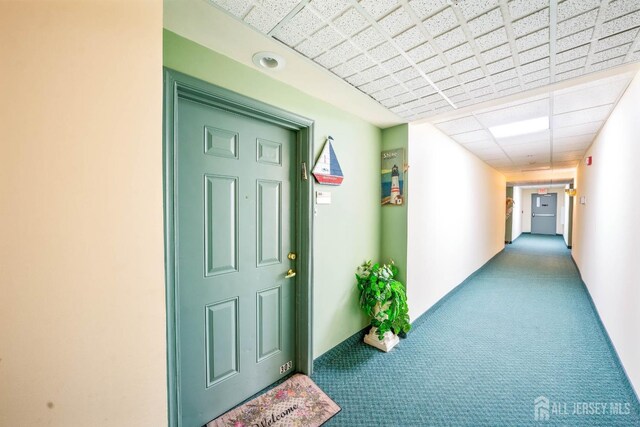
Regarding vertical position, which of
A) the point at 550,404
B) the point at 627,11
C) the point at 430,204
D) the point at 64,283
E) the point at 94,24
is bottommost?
the point at 550,404

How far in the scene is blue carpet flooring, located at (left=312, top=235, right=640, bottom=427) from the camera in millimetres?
1669

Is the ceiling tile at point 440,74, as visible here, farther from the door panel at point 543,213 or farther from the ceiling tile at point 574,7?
the door panel at point 543,213

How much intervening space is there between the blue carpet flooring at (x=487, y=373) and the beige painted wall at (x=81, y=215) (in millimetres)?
1424

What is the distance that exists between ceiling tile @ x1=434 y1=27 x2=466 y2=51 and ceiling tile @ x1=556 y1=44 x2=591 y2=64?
698 millimetres

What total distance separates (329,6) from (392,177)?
182 centimetres

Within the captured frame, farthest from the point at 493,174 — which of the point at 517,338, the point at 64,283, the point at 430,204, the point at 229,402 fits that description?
the point at 64,283

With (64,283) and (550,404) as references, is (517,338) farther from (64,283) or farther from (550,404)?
(64,283)

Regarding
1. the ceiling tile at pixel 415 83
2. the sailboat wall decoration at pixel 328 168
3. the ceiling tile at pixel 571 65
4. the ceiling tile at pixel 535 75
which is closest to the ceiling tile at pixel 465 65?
the ceiling tile at pixel 415 83

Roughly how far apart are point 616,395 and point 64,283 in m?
3.47

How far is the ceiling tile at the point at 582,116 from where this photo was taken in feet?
8.28

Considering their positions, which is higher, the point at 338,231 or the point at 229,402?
the point at 338,231

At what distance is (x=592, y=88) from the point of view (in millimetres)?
2061

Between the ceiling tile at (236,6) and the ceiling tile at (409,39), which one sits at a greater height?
the ceiling tile at (409,39)

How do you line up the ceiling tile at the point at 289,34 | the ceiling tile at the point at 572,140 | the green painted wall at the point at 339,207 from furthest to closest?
the ceiling tile at the point at 572,140 < the green painted wall at the point at 339,207 < the ceiling tile at the point at 289,34
